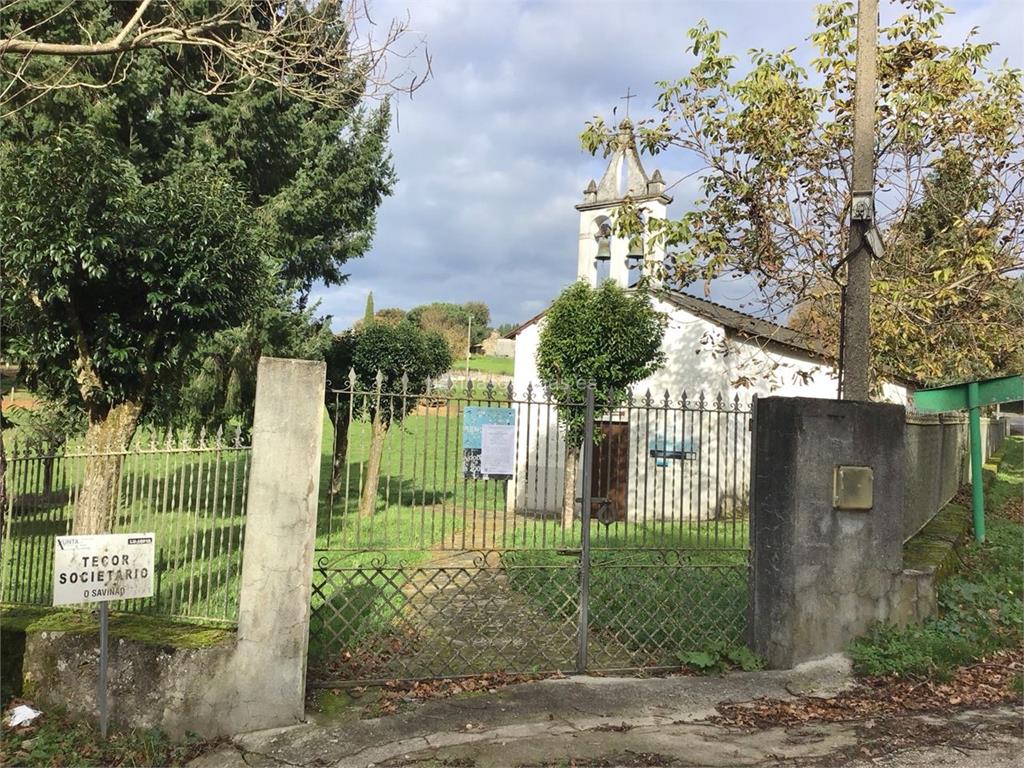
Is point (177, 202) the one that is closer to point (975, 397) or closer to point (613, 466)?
point (975, 397)

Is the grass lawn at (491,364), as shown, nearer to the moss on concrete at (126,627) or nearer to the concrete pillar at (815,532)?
the concrete pillar at (815,532)

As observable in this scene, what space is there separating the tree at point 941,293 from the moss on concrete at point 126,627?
7708 mm

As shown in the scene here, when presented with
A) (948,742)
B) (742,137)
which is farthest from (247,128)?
(948,742)

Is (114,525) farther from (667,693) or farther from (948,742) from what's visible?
(948,742)

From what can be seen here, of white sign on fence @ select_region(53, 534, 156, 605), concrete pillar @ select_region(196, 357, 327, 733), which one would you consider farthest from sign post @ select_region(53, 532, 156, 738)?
concrete pillar @ select_region(196, 357, 327, 733)

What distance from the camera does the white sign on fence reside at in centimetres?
418

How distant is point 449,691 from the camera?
5094mm

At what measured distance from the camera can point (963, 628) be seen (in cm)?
598

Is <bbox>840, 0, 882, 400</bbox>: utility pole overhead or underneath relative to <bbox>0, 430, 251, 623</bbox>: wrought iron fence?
overhead

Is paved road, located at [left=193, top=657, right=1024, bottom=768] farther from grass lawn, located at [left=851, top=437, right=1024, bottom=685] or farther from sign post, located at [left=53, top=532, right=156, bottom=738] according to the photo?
sign post, located at [left=53, top=532, right=156, bottom=738]

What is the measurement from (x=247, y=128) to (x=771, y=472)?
12.1 m

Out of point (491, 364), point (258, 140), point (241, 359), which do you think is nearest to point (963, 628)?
point (241, 359)

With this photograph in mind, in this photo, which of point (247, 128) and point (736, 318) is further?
point (736, 318)

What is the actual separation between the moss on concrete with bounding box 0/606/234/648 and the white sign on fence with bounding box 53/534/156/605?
30 centimetres
